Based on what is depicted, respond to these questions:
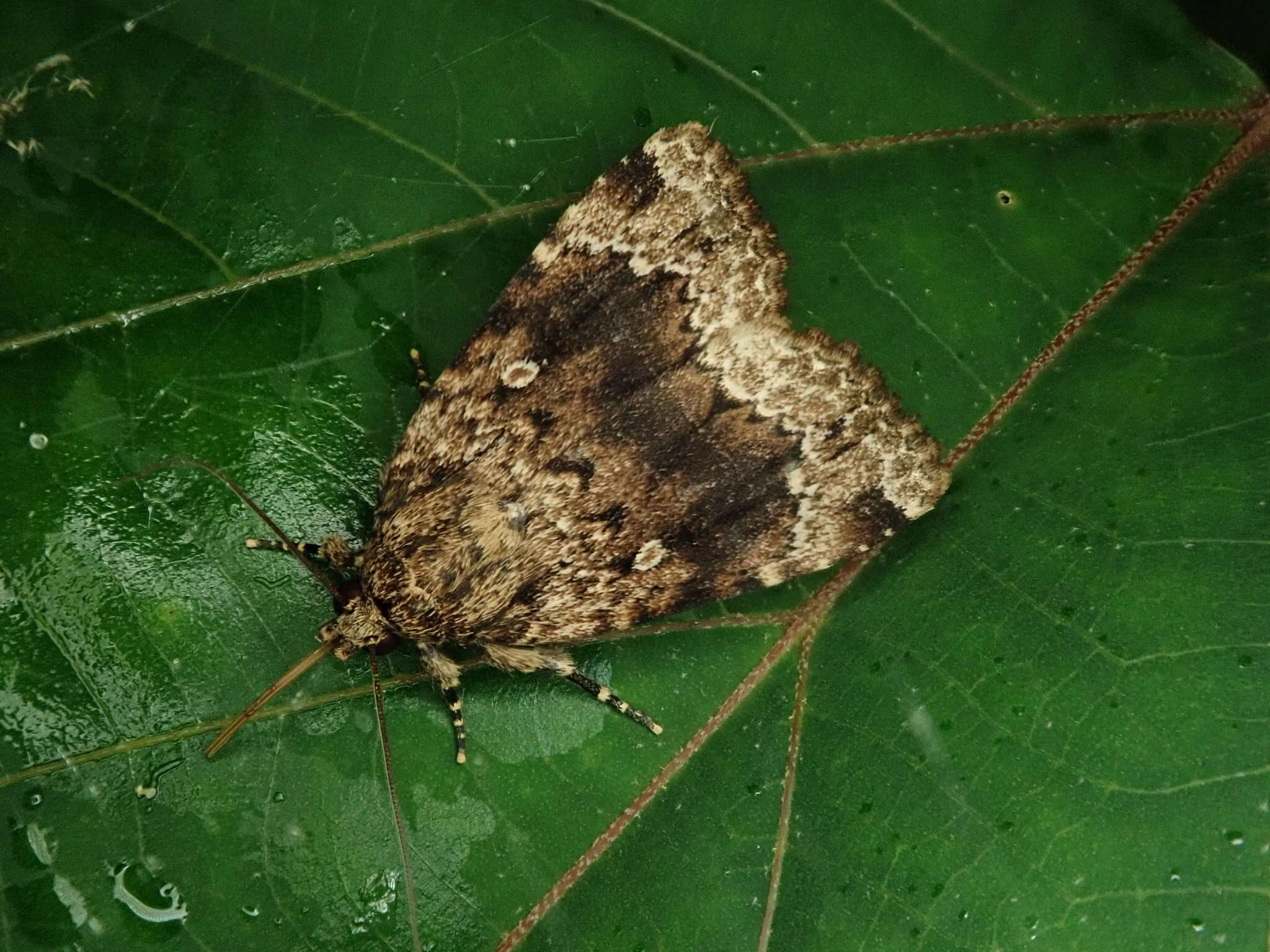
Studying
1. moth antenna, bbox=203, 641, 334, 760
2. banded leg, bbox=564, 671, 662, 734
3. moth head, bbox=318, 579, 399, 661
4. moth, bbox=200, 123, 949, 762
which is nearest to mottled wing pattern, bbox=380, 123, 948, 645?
moth, bbox=200, 123, 949, 762

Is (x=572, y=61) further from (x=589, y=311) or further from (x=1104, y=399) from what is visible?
(x=1104, y=399)

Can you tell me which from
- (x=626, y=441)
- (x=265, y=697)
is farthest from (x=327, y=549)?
(x=626, y=441)

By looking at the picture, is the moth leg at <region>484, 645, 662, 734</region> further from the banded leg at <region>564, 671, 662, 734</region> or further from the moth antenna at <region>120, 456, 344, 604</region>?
the moth antenna at <region>120, 456, 344, 604</region>

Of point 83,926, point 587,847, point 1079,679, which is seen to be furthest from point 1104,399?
point 83,926

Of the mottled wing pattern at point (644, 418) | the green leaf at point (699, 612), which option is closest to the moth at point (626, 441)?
the mottled wing pattern at point (644, 418)

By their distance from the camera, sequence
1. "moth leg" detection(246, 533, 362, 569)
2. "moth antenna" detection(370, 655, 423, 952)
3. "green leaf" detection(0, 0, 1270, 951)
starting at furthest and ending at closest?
"moth leg" detection(246, 533, 362, 569) → "moth antenna" detection(370, 655, 423, 952) → "green leaf" detection(0, 0, 1270, 951)

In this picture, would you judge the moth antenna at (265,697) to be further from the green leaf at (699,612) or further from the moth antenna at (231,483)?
the moth antenna at (231,483)
